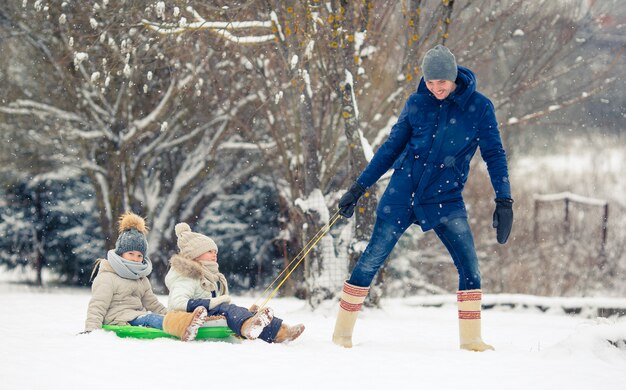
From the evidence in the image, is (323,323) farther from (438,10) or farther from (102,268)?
(438,10)

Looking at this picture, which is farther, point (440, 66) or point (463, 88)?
point (463, 88)

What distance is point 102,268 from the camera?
5.93m

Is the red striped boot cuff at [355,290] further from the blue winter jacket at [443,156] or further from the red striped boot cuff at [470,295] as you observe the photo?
the red striped boot cuff at [470,295]

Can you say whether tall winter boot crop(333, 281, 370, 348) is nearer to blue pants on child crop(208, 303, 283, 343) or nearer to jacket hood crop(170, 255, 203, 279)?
blue pants on child crop(208, 303, 283, 343)

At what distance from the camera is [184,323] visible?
518 cm

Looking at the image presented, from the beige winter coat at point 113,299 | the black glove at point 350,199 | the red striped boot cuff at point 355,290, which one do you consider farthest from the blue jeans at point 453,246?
the beige winter coat at point 113,299

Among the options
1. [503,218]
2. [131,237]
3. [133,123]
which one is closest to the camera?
[503,218]

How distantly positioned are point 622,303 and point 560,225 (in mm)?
10463

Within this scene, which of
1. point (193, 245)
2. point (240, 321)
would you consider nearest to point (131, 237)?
point (193, 245)

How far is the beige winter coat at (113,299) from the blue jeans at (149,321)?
4cm

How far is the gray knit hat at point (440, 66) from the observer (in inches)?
203

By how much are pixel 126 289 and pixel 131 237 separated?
380mm

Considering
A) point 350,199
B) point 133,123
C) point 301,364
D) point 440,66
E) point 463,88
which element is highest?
point 133,123

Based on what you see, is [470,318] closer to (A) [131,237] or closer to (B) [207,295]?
(B) [207,295]
